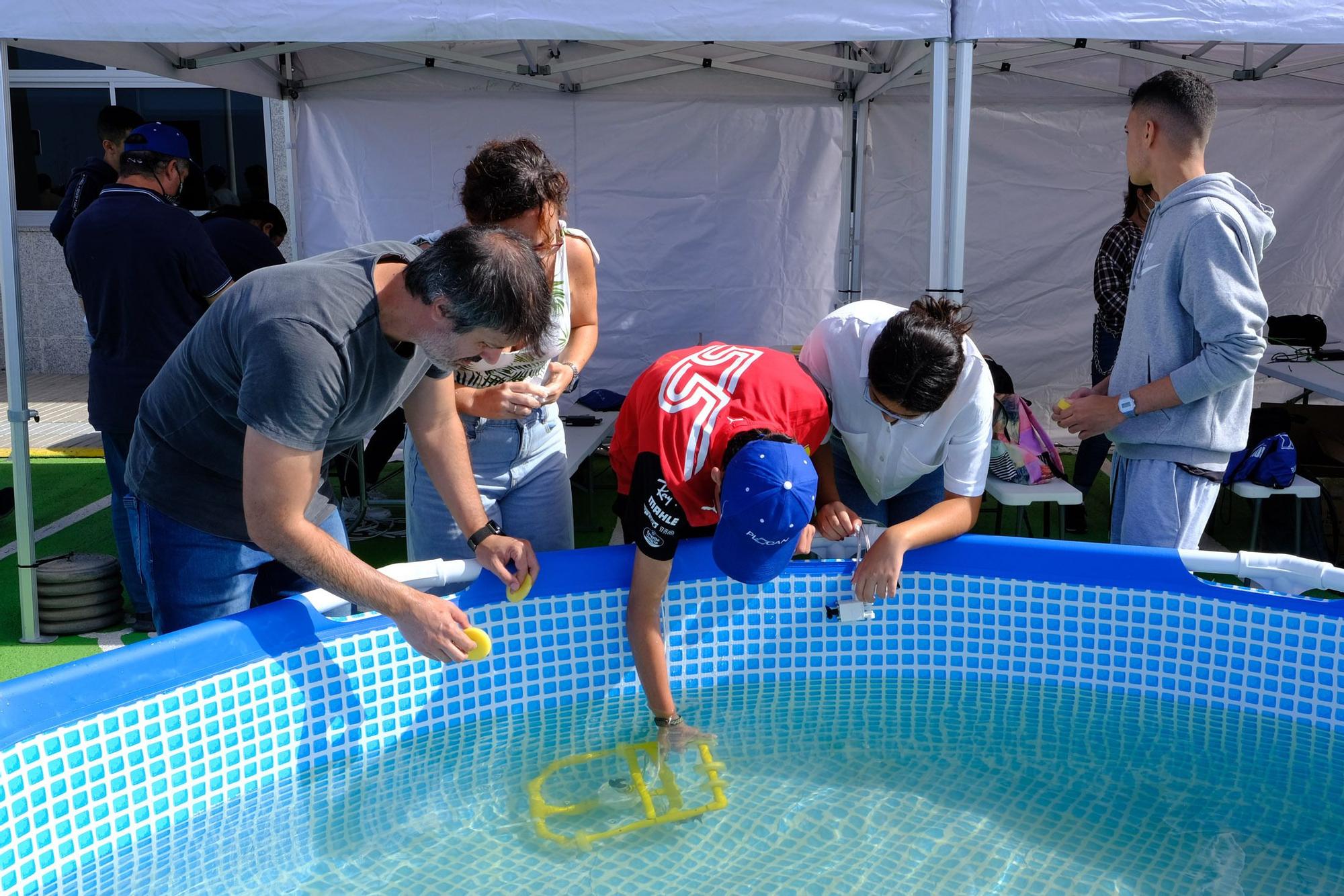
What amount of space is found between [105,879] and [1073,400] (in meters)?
2.35

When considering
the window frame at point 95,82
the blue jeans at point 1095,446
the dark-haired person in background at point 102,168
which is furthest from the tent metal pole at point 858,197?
the window frame at point 95,82

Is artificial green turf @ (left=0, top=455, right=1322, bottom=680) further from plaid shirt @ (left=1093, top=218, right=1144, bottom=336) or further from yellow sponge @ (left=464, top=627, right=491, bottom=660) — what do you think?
yellow sponge @ (left=464, top=627, right=491, bottom=660)

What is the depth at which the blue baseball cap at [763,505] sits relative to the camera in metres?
1.93

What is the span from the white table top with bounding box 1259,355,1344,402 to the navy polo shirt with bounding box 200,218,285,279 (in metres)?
3.97

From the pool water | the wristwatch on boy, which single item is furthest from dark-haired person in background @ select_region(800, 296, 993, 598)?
the pool water

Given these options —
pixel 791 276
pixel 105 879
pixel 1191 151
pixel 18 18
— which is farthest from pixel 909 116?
pixel 105 879

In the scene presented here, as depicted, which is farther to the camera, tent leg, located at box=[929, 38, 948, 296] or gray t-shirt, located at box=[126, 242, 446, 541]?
tent leg, located at box=[929, 38, 948, 296]

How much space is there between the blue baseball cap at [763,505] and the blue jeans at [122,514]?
2435 millimetres

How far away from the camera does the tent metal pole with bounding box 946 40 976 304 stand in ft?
11.1

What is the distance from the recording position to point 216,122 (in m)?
9.35

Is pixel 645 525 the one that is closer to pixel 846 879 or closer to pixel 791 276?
pixel 846 879

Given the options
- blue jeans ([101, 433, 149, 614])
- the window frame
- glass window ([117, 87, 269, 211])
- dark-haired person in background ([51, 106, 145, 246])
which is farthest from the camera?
glass window ([117, 87, 269, 211])

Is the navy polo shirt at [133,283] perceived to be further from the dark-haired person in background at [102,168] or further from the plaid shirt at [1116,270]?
the plaid shirt at [1116,270]

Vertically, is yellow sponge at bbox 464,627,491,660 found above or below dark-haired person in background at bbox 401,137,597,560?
below
